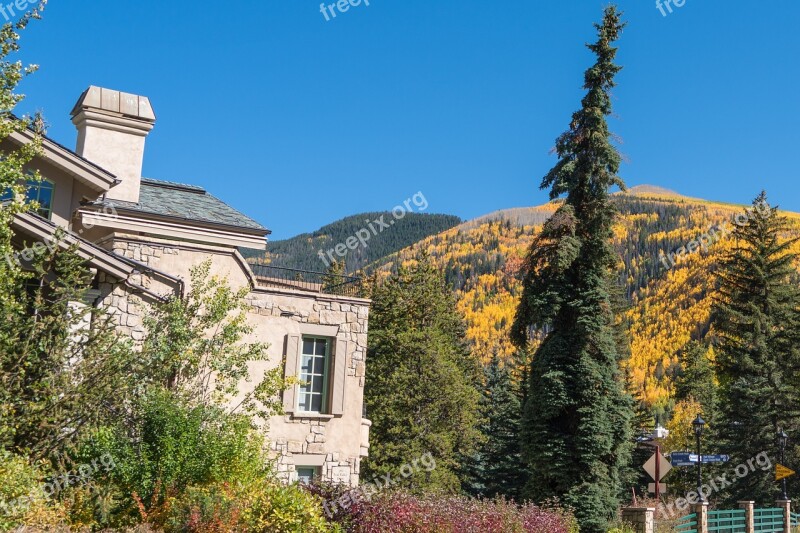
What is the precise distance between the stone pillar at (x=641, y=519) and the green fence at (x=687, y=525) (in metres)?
1.21

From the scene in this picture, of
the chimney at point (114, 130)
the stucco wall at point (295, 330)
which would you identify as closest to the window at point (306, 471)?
the stucco wall at point (295, 330)

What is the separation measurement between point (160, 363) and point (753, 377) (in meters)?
29.5

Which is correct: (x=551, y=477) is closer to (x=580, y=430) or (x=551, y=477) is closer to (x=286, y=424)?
(x=580, y=430)

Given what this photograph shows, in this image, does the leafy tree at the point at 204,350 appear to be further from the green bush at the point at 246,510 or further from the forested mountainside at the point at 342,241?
the forested mountainside at the point at 342,241

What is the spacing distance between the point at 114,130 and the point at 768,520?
79.1 ft

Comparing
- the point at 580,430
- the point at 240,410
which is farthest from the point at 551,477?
the point at 240,410

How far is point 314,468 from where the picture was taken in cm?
1789

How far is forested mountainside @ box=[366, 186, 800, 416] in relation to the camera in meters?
114

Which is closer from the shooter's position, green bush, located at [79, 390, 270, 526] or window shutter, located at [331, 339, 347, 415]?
green bush, located at [79, 390, 270, 526]

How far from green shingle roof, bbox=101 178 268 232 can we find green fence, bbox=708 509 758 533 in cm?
1686

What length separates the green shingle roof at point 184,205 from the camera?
17125 mm

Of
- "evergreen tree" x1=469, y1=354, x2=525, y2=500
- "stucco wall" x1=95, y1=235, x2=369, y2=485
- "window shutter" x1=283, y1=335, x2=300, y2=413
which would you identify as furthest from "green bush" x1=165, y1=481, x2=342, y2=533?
"evergreen tree" x1=469, y1=354, x2=525, y2=500

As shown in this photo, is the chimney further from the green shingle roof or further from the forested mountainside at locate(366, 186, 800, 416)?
the forested mountainside at locate(366, 186, 800, 416)

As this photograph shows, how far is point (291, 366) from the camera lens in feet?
58.3
